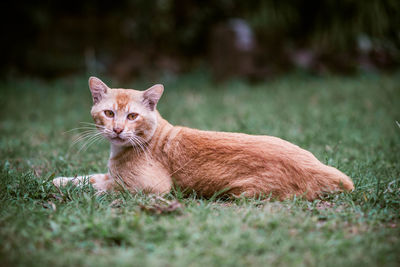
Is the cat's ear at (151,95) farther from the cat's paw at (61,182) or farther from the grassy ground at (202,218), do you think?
the cat's paw at (61,182)

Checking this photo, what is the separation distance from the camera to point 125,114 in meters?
3.25

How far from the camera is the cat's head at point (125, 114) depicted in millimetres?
3182

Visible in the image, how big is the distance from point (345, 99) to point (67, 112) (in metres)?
5.67

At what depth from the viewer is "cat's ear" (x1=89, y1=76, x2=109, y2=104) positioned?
3392 millimetres

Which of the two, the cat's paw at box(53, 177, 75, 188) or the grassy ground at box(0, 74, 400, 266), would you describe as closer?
the grassy ground at box(0, 74, 400, 266)

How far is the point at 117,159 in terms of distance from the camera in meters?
3.36

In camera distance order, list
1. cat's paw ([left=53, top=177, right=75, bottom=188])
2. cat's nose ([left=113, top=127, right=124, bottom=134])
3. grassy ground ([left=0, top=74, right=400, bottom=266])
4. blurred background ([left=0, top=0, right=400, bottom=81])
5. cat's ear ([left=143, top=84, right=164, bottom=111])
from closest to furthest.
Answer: grassy ground ([left=0, top=74, right=400, bottom=266]) → cat's nose ([left=113, top=127, right=124, bottom=134]) → cat's paw ([left=53, top=177, right=75, bottom=188]) → cat's ear ([left=143, top=84, right=164, bottom=111]) → blurred background ([left=0, top=0, right=400, bottom=81])

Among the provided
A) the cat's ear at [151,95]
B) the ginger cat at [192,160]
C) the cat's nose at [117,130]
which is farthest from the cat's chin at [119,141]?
the cat's ear at [151,95]

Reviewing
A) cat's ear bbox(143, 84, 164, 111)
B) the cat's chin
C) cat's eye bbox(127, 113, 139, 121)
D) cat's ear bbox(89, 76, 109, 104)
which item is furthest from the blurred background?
the cat's chin

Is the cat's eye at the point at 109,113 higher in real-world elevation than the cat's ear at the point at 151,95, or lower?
lower

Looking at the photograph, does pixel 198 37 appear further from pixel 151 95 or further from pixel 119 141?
pixel 119 141

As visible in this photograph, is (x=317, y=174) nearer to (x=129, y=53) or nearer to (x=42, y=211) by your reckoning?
(x=42, y=211)

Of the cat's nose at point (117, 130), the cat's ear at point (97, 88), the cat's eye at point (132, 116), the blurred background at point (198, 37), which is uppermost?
the blurred background at point (198, 37)

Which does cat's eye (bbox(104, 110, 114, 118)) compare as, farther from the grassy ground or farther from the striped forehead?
the grassy ground
